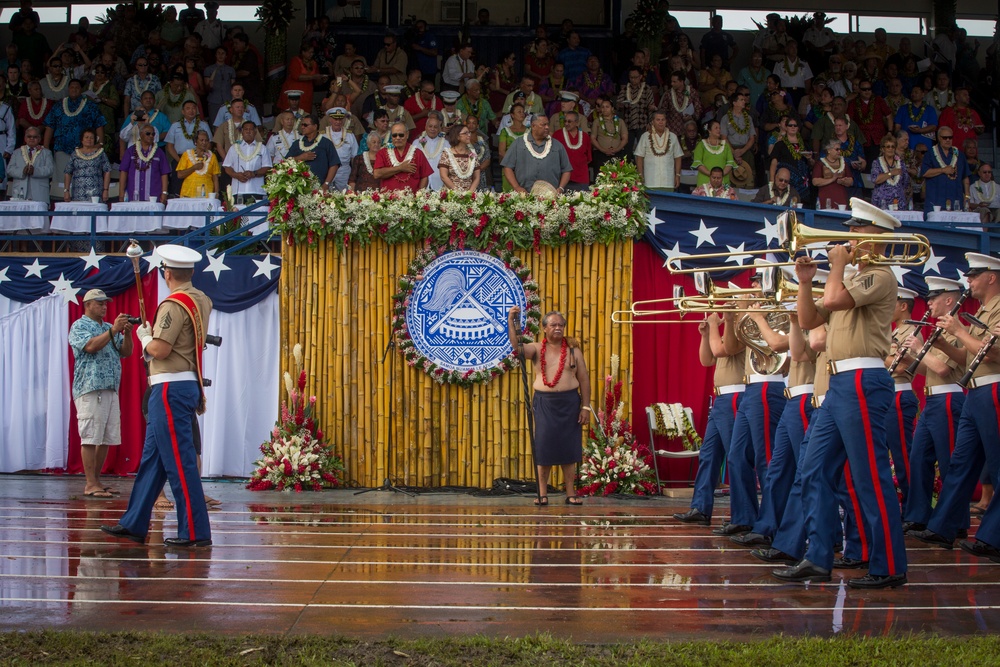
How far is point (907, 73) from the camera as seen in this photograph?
57.3ft

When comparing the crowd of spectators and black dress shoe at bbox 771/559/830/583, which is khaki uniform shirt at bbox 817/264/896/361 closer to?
black dress shoe at bbox 771/559/830/583

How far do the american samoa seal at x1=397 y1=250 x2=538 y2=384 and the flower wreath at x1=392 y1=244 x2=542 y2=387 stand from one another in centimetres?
1

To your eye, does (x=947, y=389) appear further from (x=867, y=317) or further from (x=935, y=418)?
(x=867, y=317)

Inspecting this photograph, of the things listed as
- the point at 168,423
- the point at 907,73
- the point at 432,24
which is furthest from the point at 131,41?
the point at 907,73

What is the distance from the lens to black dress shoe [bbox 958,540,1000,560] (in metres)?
7.61

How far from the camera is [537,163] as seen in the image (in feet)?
41.2

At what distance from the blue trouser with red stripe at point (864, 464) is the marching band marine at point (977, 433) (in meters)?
1.35

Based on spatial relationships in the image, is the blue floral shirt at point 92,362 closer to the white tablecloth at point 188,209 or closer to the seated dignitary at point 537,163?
the white tablecloth at point 188,209

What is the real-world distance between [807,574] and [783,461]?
4.18 ft

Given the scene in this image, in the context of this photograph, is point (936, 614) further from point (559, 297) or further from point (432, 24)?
point (432, 24)

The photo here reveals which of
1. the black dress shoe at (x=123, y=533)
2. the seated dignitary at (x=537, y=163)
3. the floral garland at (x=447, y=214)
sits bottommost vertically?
the black dress shoe at (x=123, y=533)

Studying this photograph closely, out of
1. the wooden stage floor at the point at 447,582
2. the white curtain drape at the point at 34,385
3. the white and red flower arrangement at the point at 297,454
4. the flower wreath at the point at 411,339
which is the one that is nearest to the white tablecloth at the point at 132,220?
the white curtain drape at the point at 34,385

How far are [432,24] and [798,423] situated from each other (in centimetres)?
1354

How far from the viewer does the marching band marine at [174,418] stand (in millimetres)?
7785
